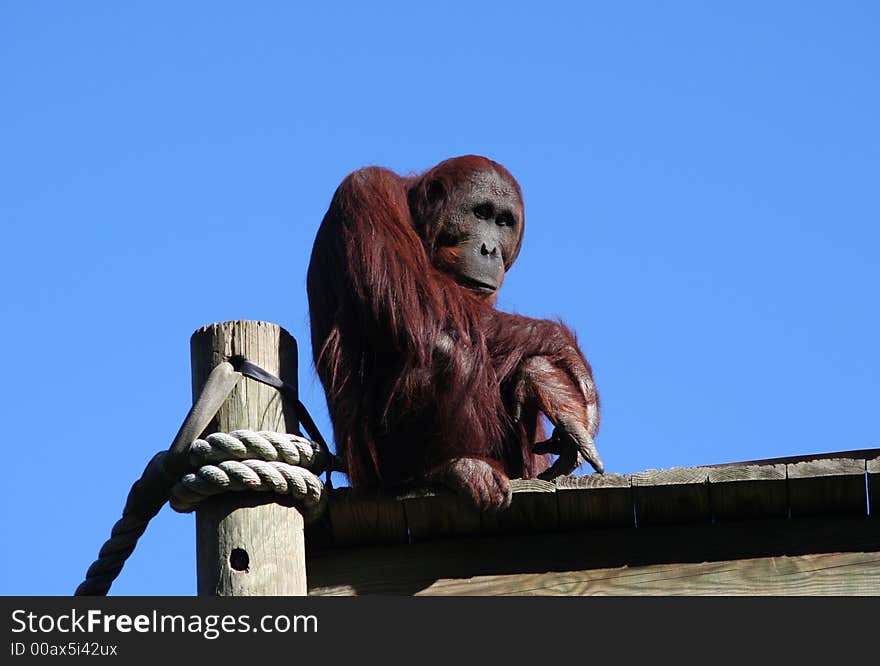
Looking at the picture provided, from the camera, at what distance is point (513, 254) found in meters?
7.77

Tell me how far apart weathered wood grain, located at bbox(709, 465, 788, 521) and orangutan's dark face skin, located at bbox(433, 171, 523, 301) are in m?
1.58

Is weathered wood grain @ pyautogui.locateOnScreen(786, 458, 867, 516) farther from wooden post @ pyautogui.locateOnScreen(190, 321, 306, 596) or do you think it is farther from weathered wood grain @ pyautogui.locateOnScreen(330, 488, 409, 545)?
wooden post @ pyautogui.locateOnScreen(190, 321, 306, 596)

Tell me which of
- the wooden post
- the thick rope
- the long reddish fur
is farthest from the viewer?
the long reddish fur

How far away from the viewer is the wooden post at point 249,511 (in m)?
5.89

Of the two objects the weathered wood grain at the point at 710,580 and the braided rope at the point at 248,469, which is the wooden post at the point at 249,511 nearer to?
the braided rope at the point at 248,469

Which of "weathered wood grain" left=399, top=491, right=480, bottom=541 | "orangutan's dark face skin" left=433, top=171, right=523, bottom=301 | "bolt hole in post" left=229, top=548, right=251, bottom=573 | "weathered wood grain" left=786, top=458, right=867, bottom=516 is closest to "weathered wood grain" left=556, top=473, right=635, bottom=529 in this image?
"weathered wood grain" left=399, top=491, right=480, bottom=541

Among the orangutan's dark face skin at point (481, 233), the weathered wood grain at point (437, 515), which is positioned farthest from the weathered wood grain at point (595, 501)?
the orangutan's dark face skin at point (481, 233)

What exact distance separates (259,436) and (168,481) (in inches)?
12.5

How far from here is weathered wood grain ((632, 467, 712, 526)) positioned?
607 centimetres

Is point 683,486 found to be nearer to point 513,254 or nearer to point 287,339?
point 287,339
